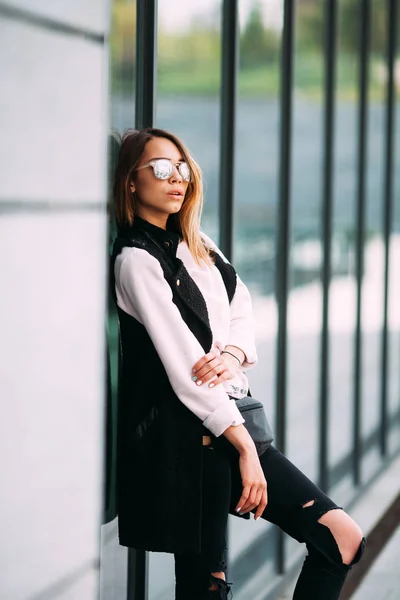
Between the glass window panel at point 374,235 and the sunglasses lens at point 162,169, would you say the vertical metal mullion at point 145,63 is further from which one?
the glass window panel at point 374,235

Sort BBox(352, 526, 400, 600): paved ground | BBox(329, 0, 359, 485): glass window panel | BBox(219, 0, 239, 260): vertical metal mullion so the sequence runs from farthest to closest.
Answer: BBox(329, 0, 359, 485): glass window panel
BBox(352, 526, 400, 600): paved ground
BBox(219, 0, 239, 260): vertical metal mullion

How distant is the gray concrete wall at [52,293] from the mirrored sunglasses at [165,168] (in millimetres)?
Answer: 264

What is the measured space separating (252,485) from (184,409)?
27 centimetres

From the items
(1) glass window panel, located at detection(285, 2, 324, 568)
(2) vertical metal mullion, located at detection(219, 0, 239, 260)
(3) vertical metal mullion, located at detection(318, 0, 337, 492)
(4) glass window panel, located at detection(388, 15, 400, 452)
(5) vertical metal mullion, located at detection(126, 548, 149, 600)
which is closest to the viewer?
(5) vertical metal mullion, located at detection(126, 548, 149, 600)

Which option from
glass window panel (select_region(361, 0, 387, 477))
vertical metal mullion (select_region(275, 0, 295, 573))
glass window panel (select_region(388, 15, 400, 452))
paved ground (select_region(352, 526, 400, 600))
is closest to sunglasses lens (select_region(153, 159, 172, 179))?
vertical metal mullion (select_region(275, 0, 295, 573))

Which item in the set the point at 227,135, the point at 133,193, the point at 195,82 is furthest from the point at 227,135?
the point at 133,193

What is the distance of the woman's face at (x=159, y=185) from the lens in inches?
99.7

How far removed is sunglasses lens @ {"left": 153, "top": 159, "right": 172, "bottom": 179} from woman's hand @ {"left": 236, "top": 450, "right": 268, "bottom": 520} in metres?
0.73

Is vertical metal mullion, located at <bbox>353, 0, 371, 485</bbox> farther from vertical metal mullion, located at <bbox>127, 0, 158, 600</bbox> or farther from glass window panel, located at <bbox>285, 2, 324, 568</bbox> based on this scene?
vertical metal mullion, located at <bbox>127, 0, 158, 600</bbox>

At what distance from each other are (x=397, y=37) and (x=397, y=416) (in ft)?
9.46

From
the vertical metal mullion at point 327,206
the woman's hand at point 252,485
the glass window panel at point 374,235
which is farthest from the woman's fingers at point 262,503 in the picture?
the glass window panel at point 374,235

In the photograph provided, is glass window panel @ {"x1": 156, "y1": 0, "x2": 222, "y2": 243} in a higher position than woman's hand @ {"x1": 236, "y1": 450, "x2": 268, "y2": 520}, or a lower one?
higher

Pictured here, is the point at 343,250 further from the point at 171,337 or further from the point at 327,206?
the point at 171,337

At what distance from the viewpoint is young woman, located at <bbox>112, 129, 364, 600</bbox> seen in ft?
7.91
